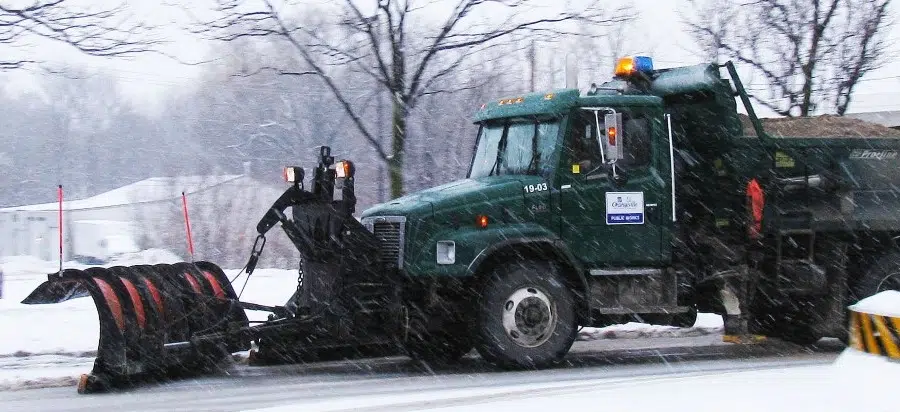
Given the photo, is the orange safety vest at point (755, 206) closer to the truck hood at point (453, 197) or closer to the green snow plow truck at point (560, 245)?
the green snow plow truck at point (560, 245)

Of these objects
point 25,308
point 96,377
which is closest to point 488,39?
point 25,308

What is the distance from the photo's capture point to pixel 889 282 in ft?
37.6

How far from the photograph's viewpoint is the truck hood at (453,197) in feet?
31.8

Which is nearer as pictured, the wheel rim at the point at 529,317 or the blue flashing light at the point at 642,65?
the wheel rim at the point at 529,317

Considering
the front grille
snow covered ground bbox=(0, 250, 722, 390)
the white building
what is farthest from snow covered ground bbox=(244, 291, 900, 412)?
the white building

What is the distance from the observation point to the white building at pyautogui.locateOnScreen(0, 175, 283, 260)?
1352 inches

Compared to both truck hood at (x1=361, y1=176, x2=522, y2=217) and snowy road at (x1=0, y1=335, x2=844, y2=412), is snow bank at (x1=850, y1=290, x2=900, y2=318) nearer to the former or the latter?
snowy road at (x1=0, y1=335, x2=844, y2=412)

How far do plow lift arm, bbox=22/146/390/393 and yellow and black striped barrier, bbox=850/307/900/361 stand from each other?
3958 millimetres

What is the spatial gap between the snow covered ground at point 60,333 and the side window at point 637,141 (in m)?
3.38

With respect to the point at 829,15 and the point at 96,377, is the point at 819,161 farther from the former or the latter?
the point at 829,15

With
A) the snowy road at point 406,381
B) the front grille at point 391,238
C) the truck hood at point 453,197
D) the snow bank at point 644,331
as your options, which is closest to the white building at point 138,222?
the snow bank at point 644,331

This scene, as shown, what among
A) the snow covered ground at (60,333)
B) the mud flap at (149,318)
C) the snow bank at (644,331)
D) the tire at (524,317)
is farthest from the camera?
the snow bank at (644,331)

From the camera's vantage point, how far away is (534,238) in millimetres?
9773

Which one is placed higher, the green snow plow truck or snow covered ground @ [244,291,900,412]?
the green snow plow truck
